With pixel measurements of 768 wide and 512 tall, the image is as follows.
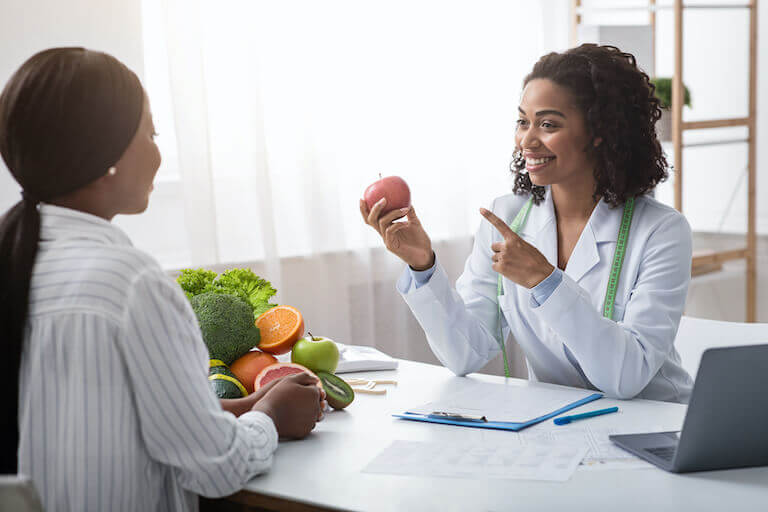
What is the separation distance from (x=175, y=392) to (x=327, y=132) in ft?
6.40

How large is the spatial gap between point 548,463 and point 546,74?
1002 millimetres

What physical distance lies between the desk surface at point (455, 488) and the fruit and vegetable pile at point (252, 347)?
0.18 m

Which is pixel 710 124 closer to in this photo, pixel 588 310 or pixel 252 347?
pixel 588 310

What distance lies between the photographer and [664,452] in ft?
4.15

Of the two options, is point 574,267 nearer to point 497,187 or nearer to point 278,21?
point 278,21

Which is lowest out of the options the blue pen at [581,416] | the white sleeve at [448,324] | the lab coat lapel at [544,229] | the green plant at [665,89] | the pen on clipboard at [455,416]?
the blue pen at [581,416]

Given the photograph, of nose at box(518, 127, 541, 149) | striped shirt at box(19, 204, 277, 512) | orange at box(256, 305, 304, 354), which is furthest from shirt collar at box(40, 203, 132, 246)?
nose at box(518, 127, 541, 149)

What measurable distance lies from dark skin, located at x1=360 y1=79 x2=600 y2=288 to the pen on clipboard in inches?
12.9

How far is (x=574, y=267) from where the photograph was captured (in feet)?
6.20

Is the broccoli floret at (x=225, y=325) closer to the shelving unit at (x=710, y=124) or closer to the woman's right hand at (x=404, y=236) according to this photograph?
the woman's right hand at (x=404, y=236)

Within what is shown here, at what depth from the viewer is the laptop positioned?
1125 millimetres

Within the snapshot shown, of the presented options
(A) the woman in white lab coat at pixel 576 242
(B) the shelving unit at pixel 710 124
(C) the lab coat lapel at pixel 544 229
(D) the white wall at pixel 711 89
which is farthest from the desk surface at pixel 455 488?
(D) the white wall at pixel 711 89

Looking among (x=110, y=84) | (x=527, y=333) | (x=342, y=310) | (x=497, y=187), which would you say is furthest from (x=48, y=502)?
(x=497, y=187)

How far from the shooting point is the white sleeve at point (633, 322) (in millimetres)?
1600
